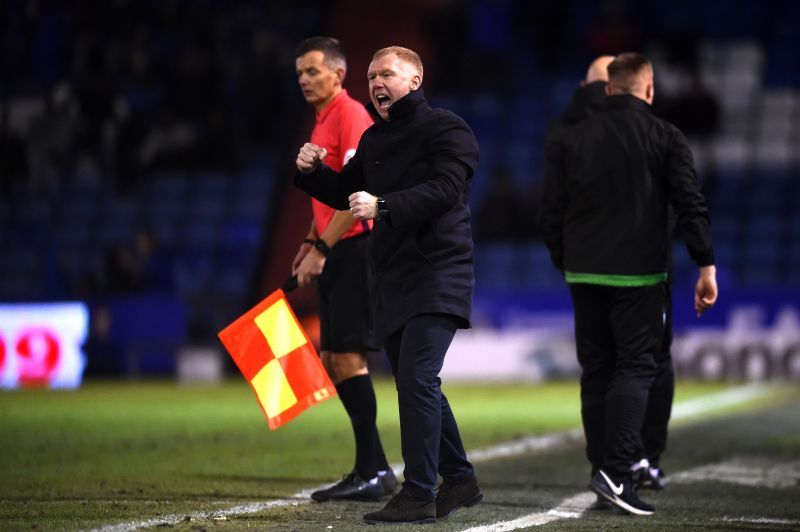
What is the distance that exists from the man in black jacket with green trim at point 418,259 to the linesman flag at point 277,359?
509 millimetres

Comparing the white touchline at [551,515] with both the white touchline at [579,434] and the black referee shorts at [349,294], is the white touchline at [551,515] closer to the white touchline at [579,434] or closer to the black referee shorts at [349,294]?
the white touchline at [579,434]

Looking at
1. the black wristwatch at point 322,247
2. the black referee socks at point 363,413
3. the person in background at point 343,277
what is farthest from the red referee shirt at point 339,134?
the black referee socks at point 363,413

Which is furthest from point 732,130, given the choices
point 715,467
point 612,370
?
point 612,370

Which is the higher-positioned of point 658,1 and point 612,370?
point 658,1

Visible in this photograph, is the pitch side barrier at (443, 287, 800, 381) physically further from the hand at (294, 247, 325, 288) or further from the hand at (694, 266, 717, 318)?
the hand at (294, 247, 325, 288)

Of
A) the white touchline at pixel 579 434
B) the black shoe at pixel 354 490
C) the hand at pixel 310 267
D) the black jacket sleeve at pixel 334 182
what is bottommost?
the white touchline at pixel 579 434

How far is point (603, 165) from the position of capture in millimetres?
6000

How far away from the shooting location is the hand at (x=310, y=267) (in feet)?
19.7

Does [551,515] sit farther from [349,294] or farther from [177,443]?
[177,443]

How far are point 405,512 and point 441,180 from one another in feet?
3.94

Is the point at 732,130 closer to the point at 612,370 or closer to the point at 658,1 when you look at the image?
the point at 658,1

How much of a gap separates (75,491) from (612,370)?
231cm

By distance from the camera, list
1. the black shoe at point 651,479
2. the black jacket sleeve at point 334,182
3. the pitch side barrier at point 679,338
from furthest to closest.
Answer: the pitch side barrier at point 679,338, the black shoe at point 651,479, the black jacket sleeve at point 334,182

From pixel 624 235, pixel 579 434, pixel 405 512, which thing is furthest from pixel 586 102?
pixel 579 434
